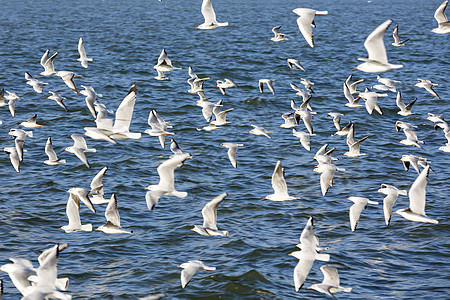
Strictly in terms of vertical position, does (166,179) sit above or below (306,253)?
above

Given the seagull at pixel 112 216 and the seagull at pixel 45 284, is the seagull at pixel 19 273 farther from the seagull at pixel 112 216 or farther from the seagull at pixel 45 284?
the seagull at pixel 112 216

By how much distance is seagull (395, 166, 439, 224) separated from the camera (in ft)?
43.3

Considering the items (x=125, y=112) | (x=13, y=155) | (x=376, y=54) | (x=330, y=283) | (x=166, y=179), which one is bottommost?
(x=330, y=283)

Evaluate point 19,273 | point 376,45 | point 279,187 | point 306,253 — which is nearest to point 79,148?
point 279,187

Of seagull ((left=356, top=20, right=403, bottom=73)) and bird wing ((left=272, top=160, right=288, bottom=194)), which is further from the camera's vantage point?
bird wing ((left=272, top=160, right=288, bottom=194))

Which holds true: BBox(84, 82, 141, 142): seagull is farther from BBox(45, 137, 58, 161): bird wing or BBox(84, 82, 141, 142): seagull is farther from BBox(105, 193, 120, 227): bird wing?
BBox(45, 137, 58, 161): bird wing

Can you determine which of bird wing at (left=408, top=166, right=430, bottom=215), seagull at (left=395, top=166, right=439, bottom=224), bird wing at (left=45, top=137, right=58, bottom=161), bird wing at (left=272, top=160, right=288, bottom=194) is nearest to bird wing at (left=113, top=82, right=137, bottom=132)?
bird wing at (left=272, top=160, right=288, bottom=194)

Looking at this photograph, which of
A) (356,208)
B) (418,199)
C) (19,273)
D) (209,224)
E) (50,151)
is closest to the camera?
(19,273)

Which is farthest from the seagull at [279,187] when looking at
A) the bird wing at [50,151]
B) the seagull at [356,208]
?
Result: the bird wing at [50,151]

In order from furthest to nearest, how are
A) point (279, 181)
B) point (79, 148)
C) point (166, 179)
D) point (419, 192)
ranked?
point (79, 148), point (279, 181), point (166, 179), point (419, 192)

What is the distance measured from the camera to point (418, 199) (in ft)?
44.2

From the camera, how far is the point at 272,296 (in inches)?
507

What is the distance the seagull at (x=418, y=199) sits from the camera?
13.2 metres

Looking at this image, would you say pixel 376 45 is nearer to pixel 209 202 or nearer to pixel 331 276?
pixel 209 202
